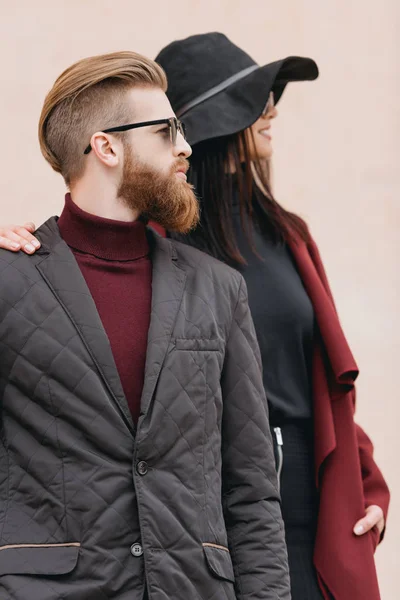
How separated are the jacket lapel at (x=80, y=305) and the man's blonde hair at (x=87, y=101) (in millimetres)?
220

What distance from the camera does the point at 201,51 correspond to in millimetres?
3260

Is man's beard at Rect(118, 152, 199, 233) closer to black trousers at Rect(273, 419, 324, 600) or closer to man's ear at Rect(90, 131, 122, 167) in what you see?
man's ear at Rect(90, 131, 122, 167)

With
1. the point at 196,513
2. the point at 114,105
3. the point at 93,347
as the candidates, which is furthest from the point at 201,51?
the point at 196,513

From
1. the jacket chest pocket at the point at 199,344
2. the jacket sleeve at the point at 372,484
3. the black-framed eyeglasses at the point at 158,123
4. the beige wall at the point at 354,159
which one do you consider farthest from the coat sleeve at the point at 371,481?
the beige wall at the point at 354,159

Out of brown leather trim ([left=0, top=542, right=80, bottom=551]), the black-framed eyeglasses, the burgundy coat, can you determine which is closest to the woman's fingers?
the burgundy coat

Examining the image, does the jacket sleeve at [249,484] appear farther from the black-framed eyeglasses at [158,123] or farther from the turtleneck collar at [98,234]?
→ the black-framed eyeglasses at [158,123]

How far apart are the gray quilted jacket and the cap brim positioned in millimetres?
→ 649

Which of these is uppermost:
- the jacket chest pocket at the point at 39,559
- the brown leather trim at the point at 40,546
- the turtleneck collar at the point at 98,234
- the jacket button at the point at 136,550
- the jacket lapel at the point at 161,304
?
the turtleneck collar at the point at 98,234

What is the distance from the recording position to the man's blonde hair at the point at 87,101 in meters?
2.60

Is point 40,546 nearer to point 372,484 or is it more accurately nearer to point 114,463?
point 114,463

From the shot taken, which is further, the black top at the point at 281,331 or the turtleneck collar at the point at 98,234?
the black top at the point at 281,331

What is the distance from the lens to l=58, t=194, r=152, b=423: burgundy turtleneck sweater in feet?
8.11

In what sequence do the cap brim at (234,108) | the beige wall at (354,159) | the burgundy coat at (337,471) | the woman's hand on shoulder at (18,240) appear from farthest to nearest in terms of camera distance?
the beige wall at (354,159), the cap brim at (234,108), the burgundy coat at (337,471), the woman's hand on shoulder at (18,240)

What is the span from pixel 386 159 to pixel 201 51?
5.40 feet
